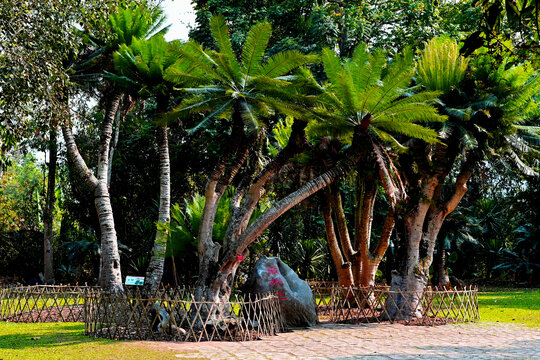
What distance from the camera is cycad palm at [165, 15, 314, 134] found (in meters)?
11.5

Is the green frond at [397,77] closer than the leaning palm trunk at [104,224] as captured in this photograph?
Yes

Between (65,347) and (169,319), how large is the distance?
1.94m

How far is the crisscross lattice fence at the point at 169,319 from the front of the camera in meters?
10.4

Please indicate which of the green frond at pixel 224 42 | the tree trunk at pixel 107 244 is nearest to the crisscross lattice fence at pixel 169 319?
the tree trunk at pixel 107 244

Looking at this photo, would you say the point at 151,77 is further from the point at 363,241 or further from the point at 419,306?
the point at 419,306

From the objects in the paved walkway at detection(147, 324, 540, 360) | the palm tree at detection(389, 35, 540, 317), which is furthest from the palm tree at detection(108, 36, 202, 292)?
the palm tree at detection(389, 35, 540, 317)

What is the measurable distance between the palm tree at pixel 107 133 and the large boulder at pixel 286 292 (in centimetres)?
463

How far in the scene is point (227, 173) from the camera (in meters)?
12.4

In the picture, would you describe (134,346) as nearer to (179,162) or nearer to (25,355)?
(25,355)

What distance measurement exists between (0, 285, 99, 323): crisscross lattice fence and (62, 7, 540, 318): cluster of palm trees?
1.20 m

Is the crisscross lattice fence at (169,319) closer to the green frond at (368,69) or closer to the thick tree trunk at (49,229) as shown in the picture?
the green frond at (368,69)

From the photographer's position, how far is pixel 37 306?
1374cm

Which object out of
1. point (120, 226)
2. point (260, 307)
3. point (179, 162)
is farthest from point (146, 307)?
point (120, 226)

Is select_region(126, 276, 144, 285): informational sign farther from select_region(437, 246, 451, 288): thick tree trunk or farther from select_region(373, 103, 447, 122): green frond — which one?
select_region(437, 246, 451, 288): thick tree trunk
